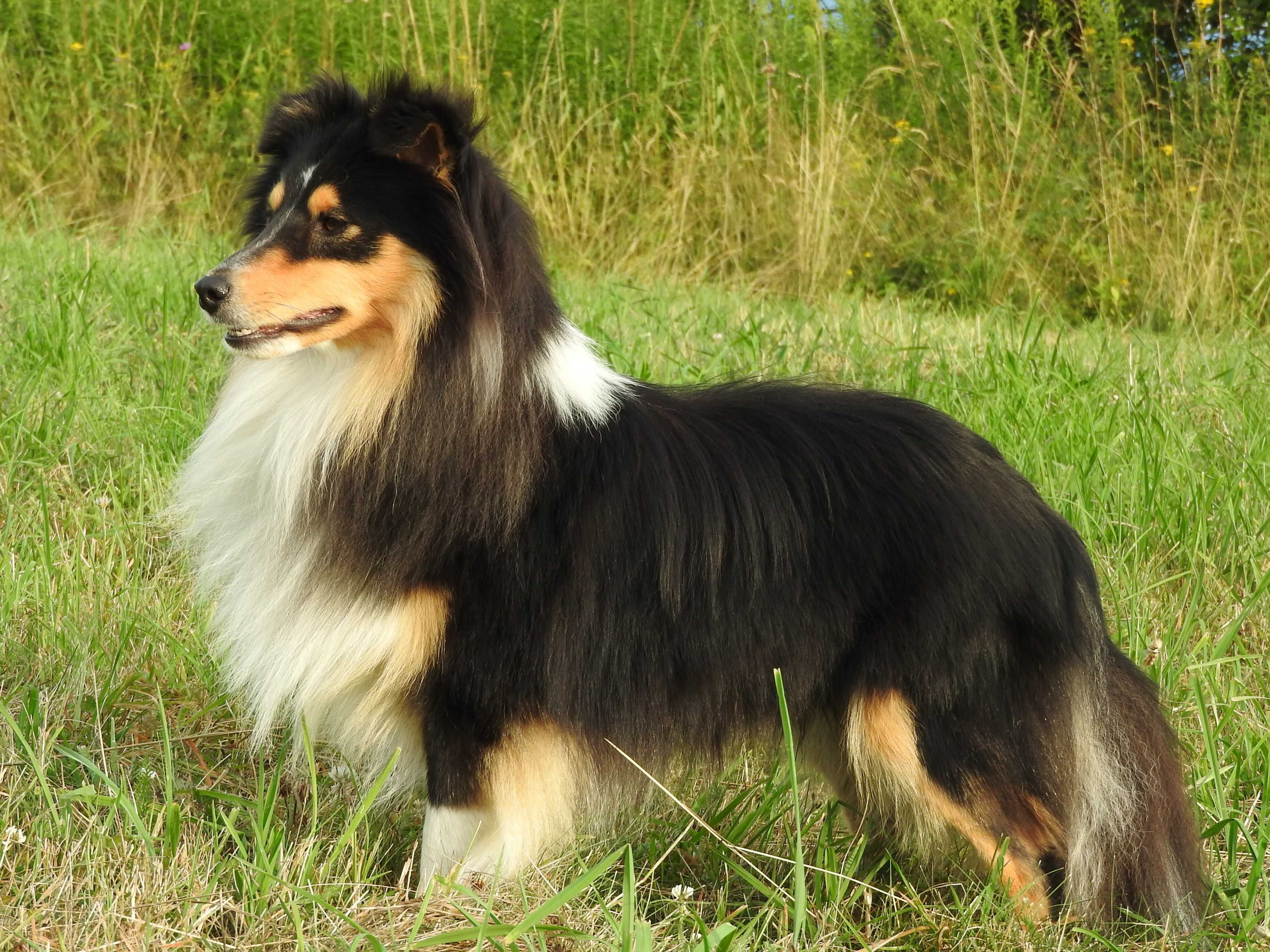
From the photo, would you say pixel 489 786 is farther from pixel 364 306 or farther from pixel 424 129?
pixel 424 129

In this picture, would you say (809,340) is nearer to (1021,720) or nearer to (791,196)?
(791,196)

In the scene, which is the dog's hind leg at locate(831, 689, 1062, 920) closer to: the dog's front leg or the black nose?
the dog's front leg

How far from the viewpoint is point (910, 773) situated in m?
2.61

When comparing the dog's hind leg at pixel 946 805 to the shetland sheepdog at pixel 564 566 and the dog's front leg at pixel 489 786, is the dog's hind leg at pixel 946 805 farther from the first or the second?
the dog's front leg at pixel 489 786

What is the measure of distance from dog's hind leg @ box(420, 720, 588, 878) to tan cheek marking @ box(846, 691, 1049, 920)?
59cm

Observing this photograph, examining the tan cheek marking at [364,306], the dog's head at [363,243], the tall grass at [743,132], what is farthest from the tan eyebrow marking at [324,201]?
the tall grass at [743,132]

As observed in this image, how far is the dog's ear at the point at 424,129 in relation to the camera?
7.98 ft

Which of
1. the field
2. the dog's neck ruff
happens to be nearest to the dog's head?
the dog's neck ruff

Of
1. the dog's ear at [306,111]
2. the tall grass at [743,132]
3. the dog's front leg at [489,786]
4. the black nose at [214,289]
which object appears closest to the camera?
the black nose at [214,289]

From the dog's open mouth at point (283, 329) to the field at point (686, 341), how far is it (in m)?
0.88

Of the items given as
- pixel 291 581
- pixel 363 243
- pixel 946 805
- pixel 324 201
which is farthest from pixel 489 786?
pixel 324 201

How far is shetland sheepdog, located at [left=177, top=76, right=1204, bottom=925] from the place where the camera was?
2490 millimetres

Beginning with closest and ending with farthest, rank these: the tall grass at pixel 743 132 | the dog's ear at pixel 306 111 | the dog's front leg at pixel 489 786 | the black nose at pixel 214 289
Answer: the black nose at pixel 214 289 → the dog's front leg at pixel 489 786 → the dog's ear at pixel 306 111 → the tall grass at pixel 743 132

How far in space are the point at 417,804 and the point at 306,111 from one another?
5.36 ft
